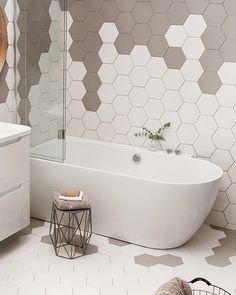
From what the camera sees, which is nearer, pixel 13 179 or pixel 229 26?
pixel 13 179

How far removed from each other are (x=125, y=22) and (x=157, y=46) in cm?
35

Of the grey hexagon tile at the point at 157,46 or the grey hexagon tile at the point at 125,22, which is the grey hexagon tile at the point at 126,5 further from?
the grey hexagon tile at the point at 157,46

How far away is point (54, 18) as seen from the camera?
136 inches

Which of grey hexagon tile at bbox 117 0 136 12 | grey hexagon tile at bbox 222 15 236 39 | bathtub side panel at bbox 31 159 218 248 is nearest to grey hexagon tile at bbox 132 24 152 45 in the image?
grey hexagon tile at bbox 117 0 136 12

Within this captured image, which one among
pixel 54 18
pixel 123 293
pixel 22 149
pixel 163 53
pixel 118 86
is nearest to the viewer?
pixel 123 293

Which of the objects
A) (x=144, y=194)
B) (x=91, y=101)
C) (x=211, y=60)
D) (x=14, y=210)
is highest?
(x=211, y=60)

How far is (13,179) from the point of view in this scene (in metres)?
3.12

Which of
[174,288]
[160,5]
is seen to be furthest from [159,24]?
[174,288]

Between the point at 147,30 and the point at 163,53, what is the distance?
0.76 ft

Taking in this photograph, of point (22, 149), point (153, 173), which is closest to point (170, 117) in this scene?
point (153, 173)

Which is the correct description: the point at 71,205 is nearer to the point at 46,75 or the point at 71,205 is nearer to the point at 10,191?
the point at 10,191

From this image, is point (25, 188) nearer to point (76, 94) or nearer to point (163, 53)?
point (76, 94)

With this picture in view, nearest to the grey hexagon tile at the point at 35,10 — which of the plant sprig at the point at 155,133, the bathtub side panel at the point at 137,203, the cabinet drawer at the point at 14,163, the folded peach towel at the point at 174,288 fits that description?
the cabinet drawer at the point at 14,163

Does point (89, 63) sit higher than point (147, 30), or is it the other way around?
point (147, 30)
